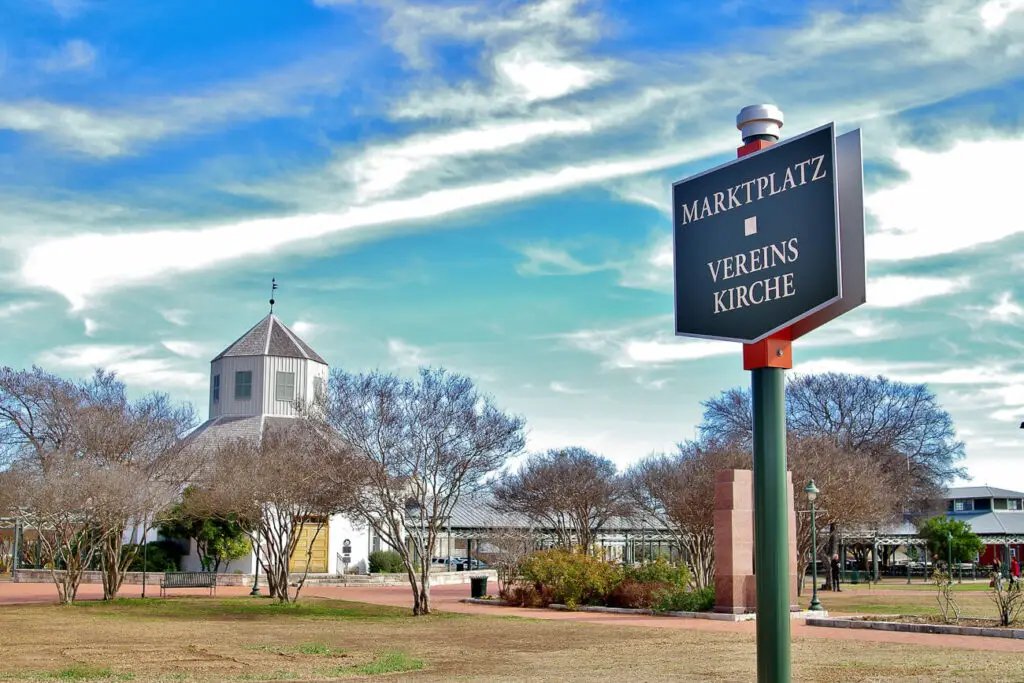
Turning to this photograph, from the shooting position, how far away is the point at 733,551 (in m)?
27.3

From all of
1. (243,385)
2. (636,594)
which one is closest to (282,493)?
(636,594)

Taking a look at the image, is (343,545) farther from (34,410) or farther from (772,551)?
(772,551)

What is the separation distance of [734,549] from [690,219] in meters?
20.7

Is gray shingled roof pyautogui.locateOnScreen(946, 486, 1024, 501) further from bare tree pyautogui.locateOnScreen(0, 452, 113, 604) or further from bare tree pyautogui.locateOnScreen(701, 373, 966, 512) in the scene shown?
bare tree pyautogui.locateOnScreen(0, 452, 113, 604)

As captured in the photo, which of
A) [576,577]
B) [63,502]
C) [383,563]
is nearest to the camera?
[63,502]

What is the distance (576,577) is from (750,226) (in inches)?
989

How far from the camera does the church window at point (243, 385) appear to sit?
191ft

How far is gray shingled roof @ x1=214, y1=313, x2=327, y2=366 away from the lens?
58.4 m

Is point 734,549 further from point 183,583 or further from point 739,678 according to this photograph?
point 183,583

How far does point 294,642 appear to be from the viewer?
21125 mm

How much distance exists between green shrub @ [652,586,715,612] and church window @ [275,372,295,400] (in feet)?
108

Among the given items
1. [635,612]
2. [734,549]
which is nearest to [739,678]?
[734,549]

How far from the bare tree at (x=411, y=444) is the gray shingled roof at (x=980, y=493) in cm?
6578

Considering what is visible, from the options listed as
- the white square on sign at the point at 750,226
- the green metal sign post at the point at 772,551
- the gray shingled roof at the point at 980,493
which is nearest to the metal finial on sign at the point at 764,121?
the white square on sign at the point at 750,226
